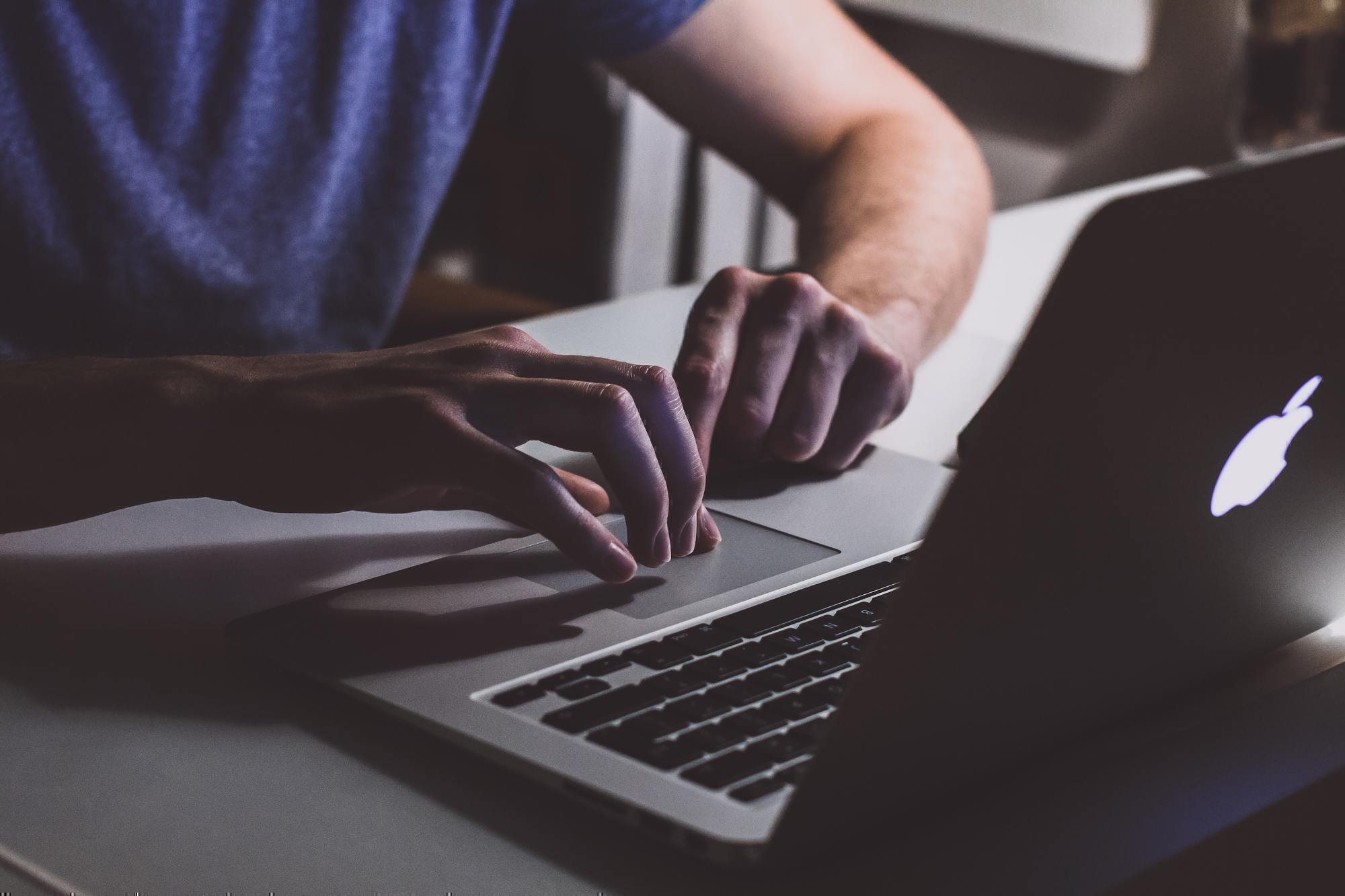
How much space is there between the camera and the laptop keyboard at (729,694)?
399 mm

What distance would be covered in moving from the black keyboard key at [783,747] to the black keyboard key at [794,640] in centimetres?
6

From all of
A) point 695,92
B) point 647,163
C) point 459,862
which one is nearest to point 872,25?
point 647,163

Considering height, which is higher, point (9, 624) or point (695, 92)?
point (695, 92)

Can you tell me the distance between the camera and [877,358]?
0.71 meters

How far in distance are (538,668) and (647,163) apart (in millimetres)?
2242

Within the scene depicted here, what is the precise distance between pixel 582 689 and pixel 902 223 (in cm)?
66

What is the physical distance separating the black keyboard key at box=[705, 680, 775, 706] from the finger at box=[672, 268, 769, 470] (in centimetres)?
21

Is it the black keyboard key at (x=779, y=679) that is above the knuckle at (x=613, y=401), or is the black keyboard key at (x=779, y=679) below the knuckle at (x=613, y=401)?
below

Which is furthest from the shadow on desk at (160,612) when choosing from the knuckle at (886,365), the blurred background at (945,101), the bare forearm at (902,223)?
the blurred background at (945,101)

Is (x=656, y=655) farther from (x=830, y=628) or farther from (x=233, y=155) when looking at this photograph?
(x=233, y=155)

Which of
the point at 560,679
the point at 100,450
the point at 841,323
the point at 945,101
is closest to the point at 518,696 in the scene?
the point at 560,679

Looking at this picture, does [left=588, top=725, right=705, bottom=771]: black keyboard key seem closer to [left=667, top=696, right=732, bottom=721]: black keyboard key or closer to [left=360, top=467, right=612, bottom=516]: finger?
[left=667, top=696, right=732, bottom=721]: black keyboard key

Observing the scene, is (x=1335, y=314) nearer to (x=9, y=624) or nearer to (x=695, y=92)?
(x=9, y=624)

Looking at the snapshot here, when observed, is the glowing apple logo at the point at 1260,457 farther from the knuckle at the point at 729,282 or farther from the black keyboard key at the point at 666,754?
the knuckle at the point at 729,282
